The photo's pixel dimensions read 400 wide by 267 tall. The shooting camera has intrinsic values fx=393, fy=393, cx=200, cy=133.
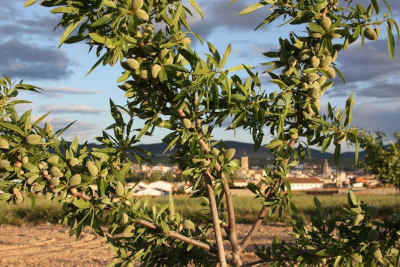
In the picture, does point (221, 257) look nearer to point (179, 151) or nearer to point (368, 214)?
point (179, 151)

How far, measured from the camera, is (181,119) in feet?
5.72

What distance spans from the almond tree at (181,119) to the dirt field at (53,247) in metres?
6.14

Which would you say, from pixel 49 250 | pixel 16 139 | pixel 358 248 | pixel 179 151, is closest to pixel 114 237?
pixel 179 151

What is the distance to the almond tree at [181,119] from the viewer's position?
62.6 inches

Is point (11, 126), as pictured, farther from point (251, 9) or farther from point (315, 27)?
point (315, 27)

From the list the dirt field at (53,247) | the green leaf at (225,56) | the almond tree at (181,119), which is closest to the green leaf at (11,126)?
the almond tree at (181,119)

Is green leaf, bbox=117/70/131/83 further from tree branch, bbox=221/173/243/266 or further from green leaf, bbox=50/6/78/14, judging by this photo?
tree branch, bbox=221/173/243/266

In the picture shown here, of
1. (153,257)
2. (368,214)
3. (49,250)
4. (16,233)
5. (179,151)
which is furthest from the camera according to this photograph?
(16,233)

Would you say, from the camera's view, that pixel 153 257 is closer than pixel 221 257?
No

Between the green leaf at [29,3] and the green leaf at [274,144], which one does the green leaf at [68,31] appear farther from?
the green leaf at [274,144]

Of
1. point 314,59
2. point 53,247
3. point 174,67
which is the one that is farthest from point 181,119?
point 53,247

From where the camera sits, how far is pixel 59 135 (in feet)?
6.02

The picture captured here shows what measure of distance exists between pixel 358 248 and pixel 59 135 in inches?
57.3

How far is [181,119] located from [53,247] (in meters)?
8.79
